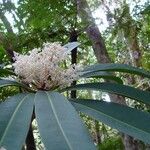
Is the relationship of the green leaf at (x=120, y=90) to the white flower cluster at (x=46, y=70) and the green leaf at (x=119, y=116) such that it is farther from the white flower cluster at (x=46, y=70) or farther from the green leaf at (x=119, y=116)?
the green leaf at (x=119, y=116)

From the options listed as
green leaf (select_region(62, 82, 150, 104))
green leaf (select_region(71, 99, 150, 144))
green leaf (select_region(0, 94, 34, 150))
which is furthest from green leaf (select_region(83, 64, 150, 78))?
green leaf (select_region(0, 94, 34, 150))

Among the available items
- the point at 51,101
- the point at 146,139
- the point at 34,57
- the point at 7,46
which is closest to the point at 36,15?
the point at 7,46

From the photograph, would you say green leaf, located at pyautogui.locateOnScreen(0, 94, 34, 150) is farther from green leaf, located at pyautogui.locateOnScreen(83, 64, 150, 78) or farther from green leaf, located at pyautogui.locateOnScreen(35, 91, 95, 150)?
green leaf, located at pyautogui.locateOnScreen(83, 64, 150, 78)

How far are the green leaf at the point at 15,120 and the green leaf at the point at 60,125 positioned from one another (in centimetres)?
4

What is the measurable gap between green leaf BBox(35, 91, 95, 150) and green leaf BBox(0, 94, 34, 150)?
0.04m

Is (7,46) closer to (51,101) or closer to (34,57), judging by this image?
(34,57)

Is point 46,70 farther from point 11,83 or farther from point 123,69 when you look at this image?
point 123,69

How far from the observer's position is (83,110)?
1575 mm

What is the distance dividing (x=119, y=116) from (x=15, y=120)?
395 millimetres

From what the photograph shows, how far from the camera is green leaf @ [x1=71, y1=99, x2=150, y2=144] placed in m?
1.41

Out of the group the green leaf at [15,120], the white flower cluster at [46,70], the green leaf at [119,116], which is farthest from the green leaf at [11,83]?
the green leaf at [119,116]

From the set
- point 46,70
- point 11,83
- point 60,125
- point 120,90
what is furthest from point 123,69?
point 60,125

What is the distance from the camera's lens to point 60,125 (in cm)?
136

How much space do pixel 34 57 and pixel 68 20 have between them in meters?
3.18
